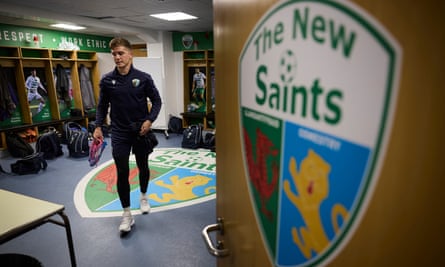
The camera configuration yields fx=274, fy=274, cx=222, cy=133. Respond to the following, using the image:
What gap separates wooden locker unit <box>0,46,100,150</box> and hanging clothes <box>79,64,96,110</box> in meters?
0.13

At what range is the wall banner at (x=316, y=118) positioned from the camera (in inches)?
15.2

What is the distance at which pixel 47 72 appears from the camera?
5.82 meters

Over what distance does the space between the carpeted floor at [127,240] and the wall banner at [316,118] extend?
178 cm

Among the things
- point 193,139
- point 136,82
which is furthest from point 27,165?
point 136,82

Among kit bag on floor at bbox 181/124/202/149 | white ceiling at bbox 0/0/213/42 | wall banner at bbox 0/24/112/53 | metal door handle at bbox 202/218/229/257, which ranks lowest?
kit bag on floor at bbox 181/124/202/149

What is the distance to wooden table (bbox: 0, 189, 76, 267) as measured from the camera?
1327 millimetres

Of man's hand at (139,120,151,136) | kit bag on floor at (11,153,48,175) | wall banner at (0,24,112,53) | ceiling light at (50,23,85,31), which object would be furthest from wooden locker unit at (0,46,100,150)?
man's hand at (139,120,151,136)

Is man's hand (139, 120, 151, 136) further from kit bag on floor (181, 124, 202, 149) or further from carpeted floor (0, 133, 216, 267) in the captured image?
kit bag on floor (181, 124, 202, 149)

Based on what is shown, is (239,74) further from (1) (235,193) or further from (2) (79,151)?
(2) (79,151)

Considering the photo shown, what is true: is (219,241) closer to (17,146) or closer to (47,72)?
(17,146)

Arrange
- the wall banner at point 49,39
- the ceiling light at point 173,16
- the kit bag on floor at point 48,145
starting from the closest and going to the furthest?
the ceiling light at point 173,16 < the kit bag on floor at point 48,145 < the wall banner at point 49,39

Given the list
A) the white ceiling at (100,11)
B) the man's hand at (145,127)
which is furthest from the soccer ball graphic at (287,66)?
the white ceiling at (100,11)

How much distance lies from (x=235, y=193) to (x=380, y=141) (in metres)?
0.57

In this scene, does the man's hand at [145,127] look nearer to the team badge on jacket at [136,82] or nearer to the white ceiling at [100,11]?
the team badge on jacket at [136,82]
